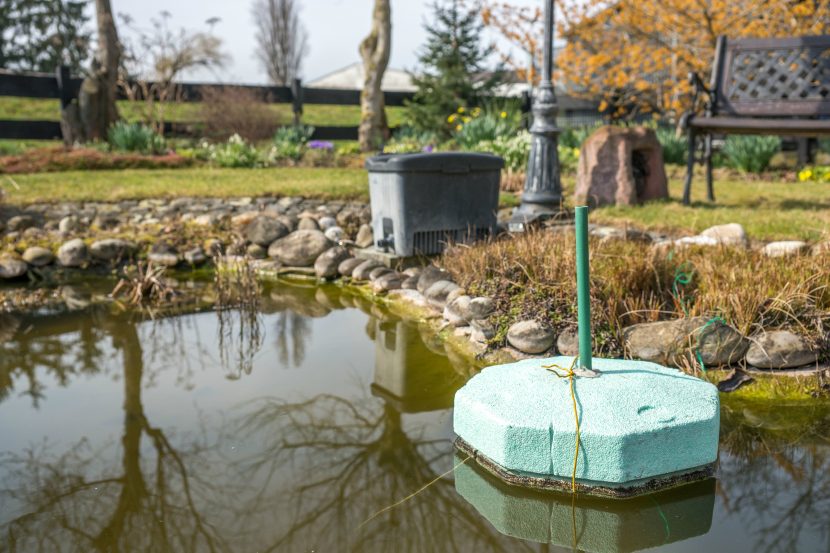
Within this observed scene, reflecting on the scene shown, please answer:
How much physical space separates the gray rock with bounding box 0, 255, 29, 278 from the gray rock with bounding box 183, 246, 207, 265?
1.34 m

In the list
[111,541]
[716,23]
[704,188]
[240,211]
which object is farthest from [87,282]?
[716,23]

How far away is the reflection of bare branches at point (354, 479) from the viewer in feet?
7.55

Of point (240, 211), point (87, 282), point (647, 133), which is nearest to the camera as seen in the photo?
point (87, 282)

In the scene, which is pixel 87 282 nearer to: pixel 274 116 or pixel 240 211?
pixel 240 211

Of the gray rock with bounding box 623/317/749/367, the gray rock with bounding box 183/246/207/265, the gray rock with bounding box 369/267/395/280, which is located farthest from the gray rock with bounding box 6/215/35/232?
the gray rock with bounding box 623/317/749/367

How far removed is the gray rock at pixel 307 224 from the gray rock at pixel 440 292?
95.2 inches

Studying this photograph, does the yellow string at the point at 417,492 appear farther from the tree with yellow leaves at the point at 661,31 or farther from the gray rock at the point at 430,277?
the tree with yellow leaves at the point at 661,31

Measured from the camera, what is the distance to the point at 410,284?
5.43 metres

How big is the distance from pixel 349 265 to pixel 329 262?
0.67 feet

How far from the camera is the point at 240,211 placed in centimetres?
757

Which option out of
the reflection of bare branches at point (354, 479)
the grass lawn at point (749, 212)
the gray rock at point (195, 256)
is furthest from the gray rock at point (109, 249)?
the grass lawn at point (749, 212)

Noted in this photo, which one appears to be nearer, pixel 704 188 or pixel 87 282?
pixel 87 282

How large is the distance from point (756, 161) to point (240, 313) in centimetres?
763

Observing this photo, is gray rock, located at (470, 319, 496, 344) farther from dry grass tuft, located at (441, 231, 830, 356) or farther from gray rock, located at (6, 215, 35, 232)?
gray rock, located at (6, 215, 35, 232)
